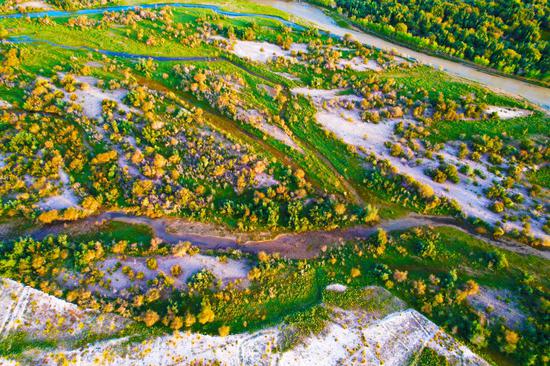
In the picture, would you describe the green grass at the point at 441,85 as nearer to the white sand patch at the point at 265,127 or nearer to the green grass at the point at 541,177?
the green grass at the point at 541,177

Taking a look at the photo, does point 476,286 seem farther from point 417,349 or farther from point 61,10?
point 61,10

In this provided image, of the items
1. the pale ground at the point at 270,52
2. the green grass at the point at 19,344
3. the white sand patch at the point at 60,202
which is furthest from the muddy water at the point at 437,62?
the green grass at the point at 19,344

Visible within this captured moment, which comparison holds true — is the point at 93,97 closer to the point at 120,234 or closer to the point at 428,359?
the point at 120,234

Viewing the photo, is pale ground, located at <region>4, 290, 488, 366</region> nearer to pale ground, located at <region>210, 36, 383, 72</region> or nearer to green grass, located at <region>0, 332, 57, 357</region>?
green grass, located at <region>0, 332, 57, 357</region>

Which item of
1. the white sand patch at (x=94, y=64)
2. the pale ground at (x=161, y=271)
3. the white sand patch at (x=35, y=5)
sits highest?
the white sand patch at (x=35, y=5)

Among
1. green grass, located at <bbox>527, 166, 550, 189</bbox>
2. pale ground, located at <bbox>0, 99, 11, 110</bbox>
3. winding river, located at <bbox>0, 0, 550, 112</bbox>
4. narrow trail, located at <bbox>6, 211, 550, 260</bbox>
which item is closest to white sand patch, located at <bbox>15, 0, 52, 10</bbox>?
winding river, located at <bbox>0, 0, 550, 112</bbox>

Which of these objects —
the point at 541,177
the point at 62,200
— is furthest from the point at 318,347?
the point at 541,177
